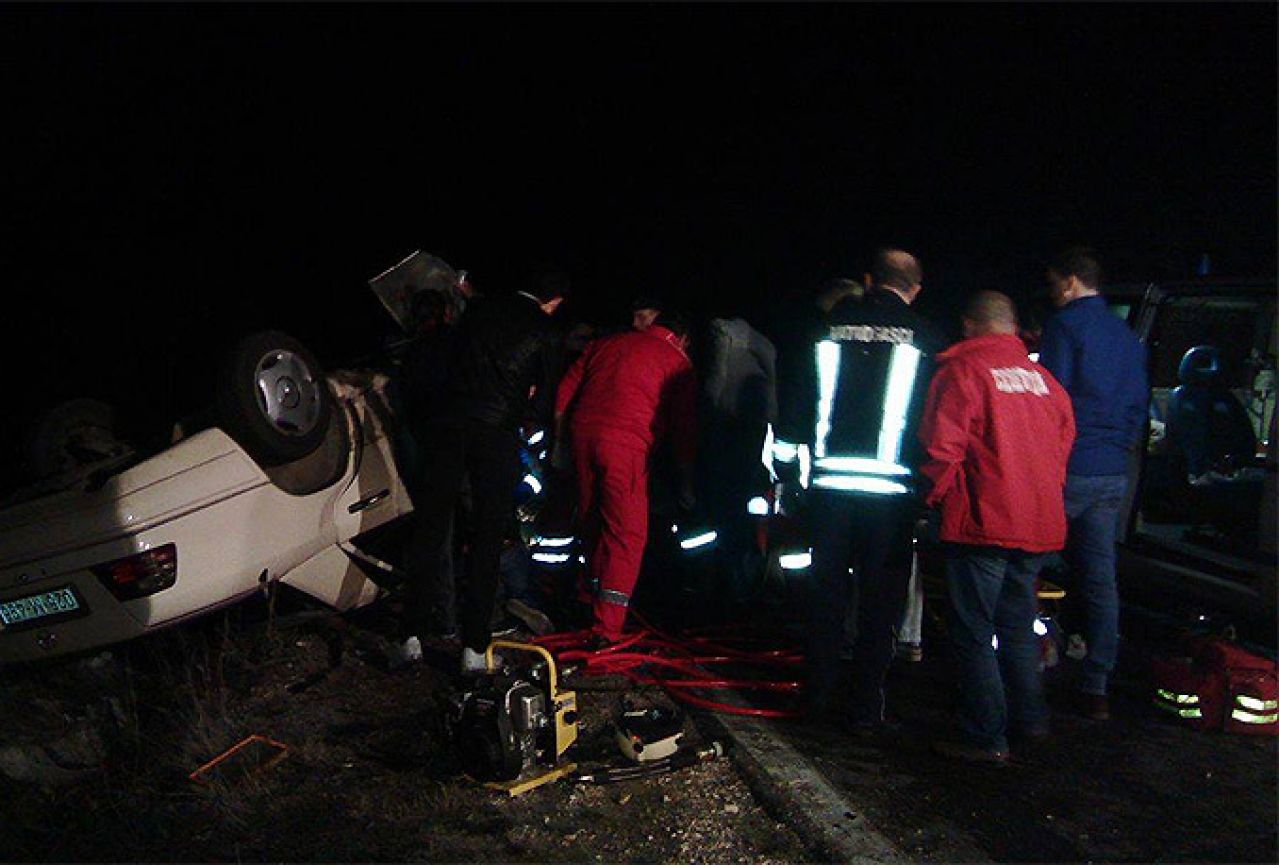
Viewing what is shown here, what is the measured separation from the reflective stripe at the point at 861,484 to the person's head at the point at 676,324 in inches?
65.5

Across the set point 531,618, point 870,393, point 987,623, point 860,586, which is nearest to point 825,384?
point 870,393

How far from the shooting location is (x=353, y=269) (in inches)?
690

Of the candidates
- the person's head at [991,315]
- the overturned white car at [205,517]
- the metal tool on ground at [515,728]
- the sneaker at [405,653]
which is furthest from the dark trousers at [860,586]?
the overturned white car at [205,517]

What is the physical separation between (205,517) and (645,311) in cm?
258

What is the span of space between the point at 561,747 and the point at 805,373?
200cm

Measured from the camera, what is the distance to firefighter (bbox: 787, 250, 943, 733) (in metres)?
4.21

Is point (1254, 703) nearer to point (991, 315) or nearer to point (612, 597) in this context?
point (991, 315)

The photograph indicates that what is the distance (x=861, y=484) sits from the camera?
4266 millimetres

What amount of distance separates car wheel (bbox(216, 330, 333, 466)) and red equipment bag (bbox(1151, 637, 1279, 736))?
4279mm

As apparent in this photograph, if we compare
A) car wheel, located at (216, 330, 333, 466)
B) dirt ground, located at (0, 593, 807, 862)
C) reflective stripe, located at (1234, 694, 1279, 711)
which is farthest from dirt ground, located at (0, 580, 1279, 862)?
car wheel, located at (216, 330, 333, 466)

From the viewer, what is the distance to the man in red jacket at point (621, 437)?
5.38 meters

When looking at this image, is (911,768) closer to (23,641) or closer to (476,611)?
(476,611)

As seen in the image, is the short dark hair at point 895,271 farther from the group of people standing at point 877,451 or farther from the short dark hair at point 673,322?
the short dark hair at point 673,322

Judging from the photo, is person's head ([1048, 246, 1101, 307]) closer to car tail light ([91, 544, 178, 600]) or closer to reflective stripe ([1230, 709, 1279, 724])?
reflective stripe ([1230, 709, 1279, 724])
